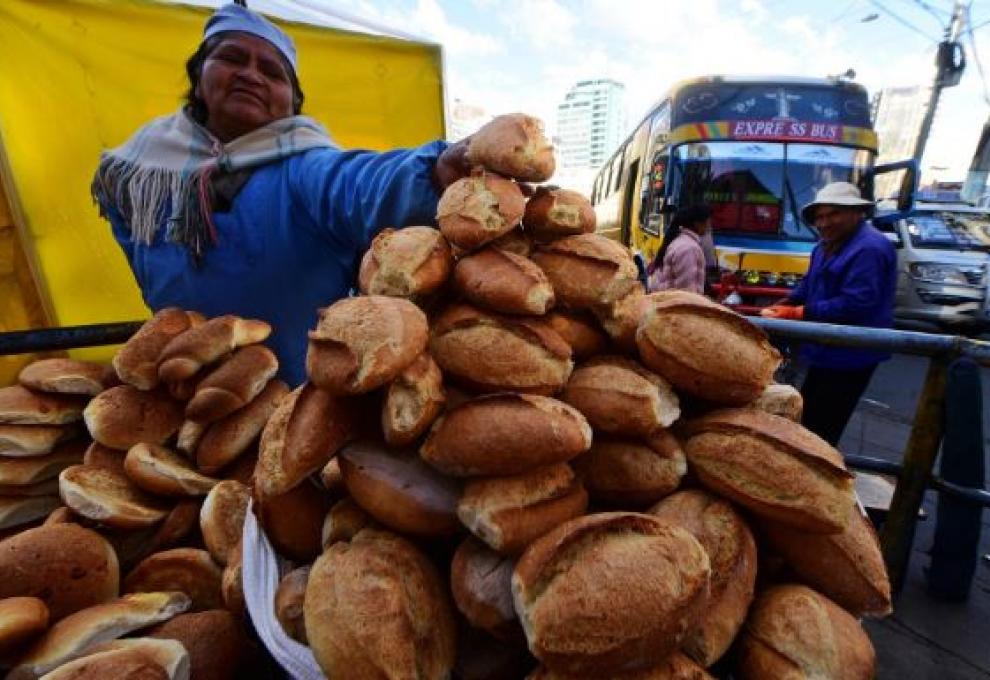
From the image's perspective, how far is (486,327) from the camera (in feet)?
2.95

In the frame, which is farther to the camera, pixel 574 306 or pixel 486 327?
pixel 574 306

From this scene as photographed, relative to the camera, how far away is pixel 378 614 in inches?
27.1

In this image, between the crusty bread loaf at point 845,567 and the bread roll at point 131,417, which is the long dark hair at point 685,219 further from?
the bread roll at point 131,417

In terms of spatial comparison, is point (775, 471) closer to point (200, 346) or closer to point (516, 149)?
point (516, 149)

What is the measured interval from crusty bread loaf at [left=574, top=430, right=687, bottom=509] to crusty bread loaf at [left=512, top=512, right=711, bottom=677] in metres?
0.17

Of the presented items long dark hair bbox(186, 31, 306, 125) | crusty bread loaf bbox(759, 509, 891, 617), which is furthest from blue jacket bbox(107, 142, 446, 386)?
crusty bread loaf bbox(759, 509, 891, 617)

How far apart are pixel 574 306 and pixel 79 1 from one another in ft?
13.4

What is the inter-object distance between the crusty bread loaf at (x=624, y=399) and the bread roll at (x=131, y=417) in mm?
1042

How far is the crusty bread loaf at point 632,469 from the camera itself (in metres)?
0.87

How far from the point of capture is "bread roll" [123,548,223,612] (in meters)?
1.04

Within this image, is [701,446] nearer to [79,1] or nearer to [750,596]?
[750,596]

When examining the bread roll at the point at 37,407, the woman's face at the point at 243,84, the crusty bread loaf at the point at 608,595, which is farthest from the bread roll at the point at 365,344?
the woman's face at the point at 243,84

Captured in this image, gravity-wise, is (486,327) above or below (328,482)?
above

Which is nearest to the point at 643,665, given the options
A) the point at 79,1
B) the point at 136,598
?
the point at 136,598
